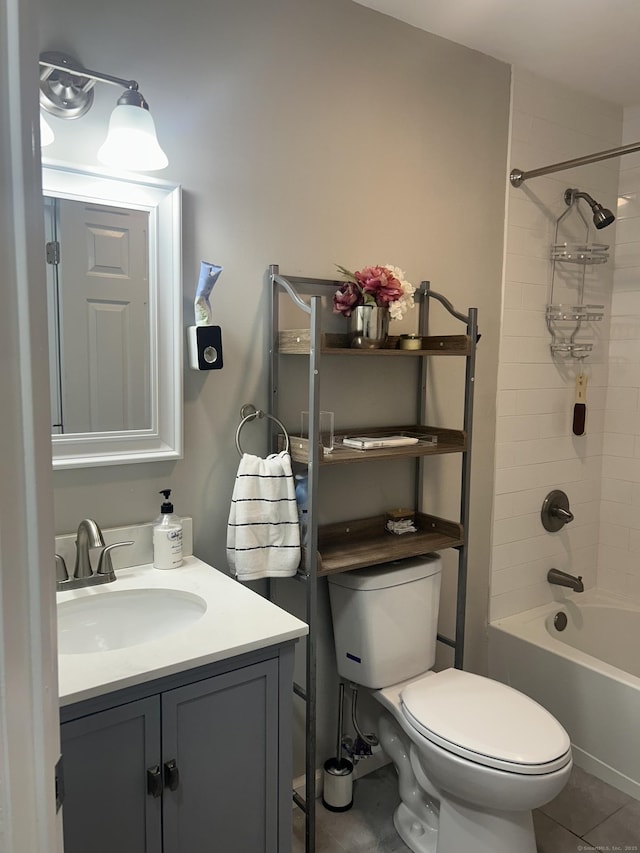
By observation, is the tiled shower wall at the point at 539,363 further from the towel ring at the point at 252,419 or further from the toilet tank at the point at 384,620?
the towel ring at the point at 252,419

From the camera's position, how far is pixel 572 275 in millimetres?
2756

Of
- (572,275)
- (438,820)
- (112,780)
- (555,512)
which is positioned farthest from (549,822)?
(572,275)

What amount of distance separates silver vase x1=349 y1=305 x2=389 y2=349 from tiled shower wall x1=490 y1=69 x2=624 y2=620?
0.80 m

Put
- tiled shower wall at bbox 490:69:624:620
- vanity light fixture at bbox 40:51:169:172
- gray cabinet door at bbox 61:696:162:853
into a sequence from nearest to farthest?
gray cabinet door at bbox 61:696:162:853
vanity light fixture at bbox 40:51:169:172
tiled shower wall at bbox 490:69:624:620

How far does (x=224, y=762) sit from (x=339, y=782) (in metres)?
0.86

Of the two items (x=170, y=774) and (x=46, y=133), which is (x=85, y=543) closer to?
(x=170, y=774)

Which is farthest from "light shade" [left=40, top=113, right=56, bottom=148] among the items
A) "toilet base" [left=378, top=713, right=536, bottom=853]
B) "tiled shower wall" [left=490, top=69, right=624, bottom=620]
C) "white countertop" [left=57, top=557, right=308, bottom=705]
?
"toilet base" [left=378, top=713, right=536, bottom=853]

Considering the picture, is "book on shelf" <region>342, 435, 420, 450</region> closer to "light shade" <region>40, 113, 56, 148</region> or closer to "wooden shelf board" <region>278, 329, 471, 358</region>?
"wooden shelf board" <region>278, 329, 471, 358</region>

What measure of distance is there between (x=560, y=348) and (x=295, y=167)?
4.57ft

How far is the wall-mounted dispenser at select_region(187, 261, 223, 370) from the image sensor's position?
5.65 ft

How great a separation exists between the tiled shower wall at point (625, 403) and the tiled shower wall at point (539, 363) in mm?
44

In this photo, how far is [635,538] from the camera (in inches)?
114

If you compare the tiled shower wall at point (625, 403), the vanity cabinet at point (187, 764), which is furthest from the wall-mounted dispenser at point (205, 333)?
the tiled shower wall at point (625, 403)

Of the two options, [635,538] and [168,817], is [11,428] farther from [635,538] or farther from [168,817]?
[635,538]
